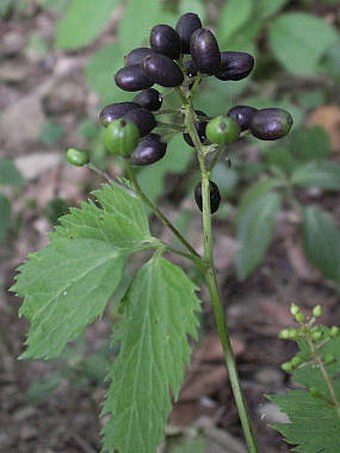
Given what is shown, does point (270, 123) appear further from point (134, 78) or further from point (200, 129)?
point (134, 78)

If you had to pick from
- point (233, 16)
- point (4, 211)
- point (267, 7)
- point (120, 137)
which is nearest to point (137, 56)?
point (120, 137)

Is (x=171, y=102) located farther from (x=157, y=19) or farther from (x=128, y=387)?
(x=128, y=387)

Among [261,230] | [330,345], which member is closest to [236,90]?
[261,230]

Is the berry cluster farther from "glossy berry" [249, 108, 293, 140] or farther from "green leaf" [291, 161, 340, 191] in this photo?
"green leaf" [291, 161, 340, 191]

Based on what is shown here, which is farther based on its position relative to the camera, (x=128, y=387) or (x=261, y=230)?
(x=261, y=230)

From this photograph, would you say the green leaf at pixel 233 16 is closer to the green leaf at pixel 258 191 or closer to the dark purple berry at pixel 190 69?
the green leaf at pixel 258 191

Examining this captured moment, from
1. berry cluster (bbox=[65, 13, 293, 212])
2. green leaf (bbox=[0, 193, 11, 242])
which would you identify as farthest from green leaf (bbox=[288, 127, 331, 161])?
berry cluster (bbox=[65, 13, 293, 212])
